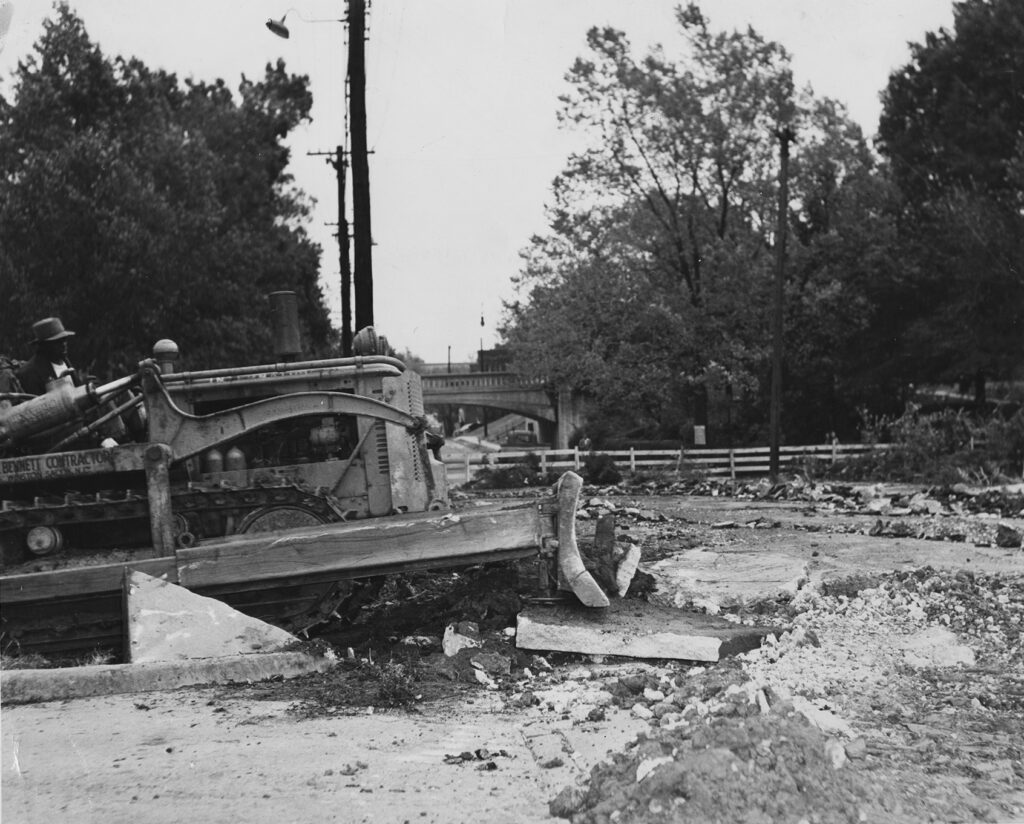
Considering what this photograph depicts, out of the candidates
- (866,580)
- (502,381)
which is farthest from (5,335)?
(502,381)

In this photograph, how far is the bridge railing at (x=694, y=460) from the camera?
110ft

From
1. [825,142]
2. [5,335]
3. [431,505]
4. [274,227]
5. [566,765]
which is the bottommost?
[566,765]

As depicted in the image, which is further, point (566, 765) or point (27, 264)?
point (27, 264)

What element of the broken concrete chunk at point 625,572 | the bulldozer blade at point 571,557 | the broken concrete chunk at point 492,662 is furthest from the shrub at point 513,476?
the broken concrete chunk at point 492,662

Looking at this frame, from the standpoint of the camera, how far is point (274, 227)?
34500 mm

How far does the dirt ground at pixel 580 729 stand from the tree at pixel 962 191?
27.4 m

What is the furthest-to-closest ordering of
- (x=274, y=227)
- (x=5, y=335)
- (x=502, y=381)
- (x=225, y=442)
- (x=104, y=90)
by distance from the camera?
1. (x=502, y=381)
2. (x=274, y=227)
3. (x=104, y=90)
4. (x=5, y=335)
5. (x=225, y=442)

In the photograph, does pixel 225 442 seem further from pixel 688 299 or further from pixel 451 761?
pixel 688 299

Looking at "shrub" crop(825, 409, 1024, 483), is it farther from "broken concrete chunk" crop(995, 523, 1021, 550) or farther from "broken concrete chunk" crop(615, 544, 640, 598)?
"broken concrete chunk" crop(615, 544, 640, 598)

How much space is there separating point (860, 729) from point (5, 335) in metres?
20.5

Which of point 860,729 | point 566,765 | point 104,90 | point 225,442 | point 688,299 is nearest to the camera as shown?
point 566,765

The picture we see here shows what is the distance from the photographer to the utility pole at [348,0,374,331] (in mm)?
19438

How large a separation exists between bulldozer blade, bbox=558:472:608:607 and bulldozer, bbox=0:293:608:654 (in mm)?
12

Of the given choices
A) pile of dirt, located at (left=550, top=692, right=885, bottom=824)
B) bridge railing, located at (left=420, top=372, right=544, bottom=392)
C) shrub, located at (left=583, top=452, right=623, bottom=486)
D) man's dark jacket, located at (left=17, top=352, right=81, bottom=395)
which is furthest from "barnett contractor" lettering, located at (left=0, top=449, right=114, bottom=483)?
bridge railing, located at (left=420, top=372, right=544, bottom=392)
